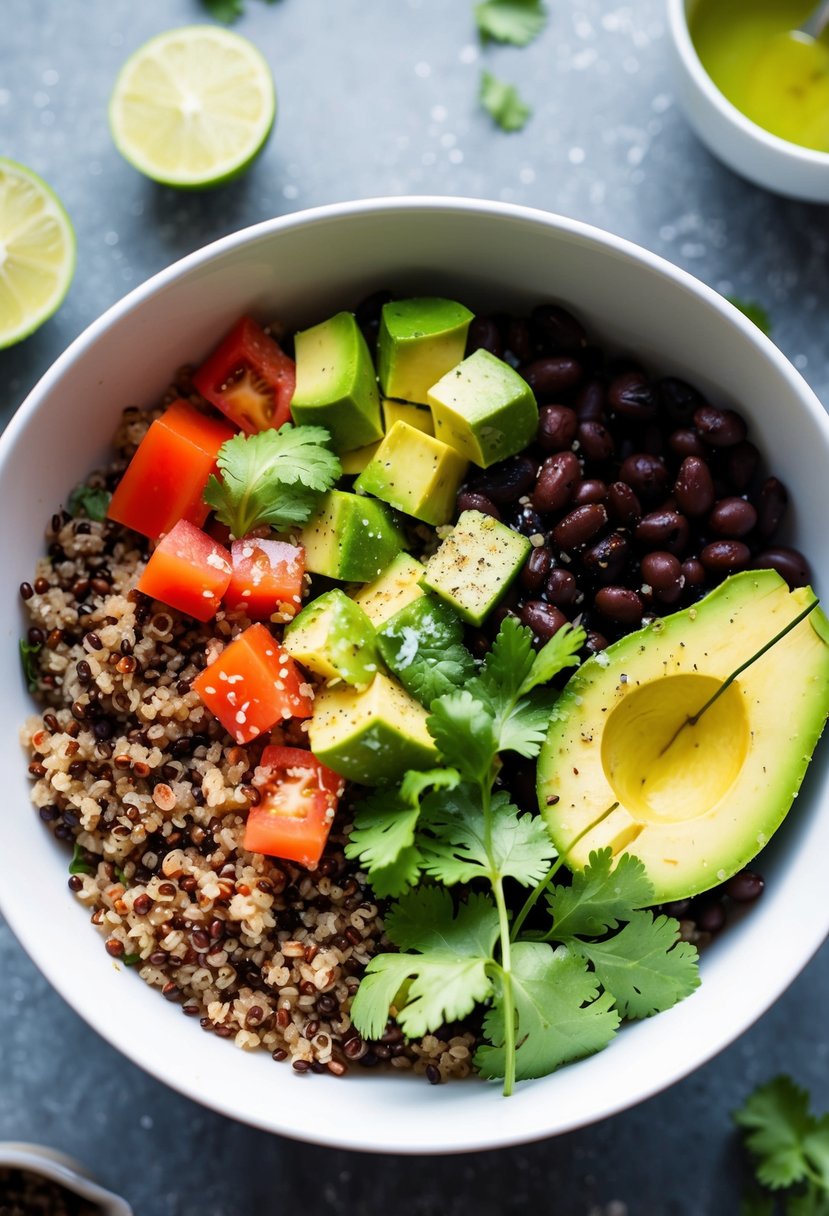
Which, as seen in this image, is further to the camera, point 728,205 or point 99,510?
point 728,205

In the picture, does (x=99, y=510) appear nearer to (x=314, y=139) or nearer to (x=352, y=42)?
(x=314, y=139)

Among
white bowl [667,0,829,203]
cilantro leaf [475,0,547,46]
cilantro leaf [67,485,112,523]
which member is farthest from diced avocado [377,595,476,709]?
cilantro leaf [475,0,547,46]

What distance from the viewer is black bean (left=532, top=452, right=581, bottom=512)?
5.92 feet

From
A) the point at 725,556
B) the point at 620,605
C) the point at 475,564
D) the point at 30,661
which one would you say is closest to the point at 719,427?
the point at 725,556

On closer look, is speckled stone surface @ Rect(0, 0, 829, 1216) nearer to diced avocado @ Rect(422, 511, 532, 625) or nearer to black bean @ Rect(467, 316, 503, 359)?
black bean @ Rect(467, 316, 503, 359)

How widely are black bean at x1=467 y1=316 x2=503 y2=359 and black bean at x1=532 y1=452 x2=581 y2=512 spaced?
21cm

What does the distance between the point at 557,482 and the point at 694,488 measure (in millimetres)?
229

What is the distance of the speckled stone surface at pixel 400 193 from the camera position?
2113mm

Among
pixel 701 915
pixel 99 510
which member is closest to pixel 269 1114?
pixel 701 915

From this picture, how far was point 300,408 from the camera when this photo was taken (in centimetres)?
183

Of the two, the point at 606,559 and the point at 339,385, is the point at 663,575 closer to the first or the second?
the point at 606,559

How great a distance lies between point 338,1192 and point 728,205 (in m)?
2.04

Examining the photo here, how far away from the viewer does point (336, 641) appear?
1.70 m

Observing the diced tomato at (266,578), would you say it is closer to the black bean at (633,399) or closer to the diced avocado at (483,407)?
the diced avocado at (483,407)
